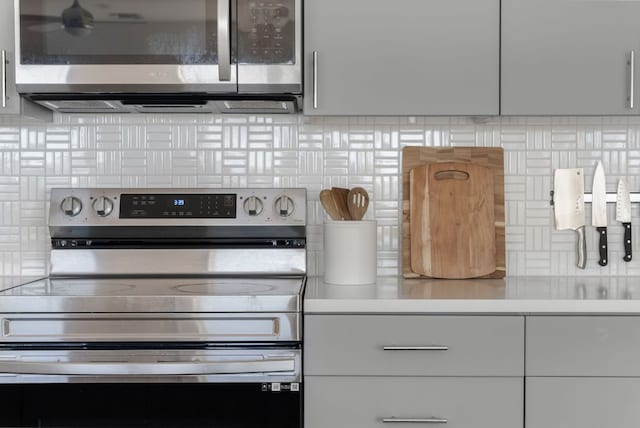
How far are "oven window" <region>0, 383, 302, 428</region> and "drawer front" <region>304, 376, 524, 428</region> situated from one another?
8 centimetres

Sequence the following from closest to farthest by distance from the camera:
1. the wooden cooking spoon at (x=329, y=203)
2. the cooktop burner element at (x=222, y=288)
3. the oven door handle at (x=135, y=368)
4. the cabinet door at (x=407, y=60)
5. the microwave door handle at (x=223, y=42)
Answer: the oven door handle at (x=135, y=368), the cooktop burner element at (x=222, y=288), the microwave door handle at (x=223, y=42), the cabinet door at (x=407, y=60), the wooden cooking spoon at (x=329, y=203)

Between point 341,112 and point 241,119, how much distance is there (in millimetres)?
470

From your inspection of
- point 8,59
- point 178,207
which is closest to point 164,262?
point 178,207

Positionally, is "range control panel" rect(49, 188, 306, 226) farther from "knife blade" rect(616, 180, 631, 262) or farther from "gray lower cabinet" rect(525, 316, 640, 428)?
"knife blade" rect(616, 180, 631, 262)

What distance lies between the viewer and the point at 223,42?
6.85ft

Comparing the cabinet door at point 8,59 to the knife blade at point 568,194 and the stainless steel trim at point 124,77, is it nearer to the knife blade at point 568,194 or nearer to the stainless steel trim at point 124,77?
the stainless steel trim at point 124,77

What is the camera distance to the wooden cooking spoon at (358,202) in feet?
7.59

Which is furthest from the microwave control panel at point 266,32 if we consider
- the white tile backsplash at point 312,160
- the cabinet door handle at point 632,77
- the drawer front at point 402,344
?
the cabinet door handle at point 632,77

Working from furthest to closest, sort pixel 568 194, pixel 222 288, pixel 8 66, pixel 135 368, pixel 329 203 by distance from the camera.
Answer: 1. pixel 568 194
2. pixel 329 203
3. pixel 8 66
4. pixel 222 288
5. pixel 135 368

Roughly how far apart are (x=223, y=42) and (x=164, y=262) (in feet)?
2.57

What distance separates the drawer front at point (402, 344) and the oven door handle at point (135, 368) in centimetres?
20

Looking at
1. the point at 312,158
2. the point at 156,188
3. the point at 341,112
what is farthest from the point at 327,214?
the point at 156,188

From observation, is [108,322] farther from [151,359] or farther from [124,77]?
[124,77]

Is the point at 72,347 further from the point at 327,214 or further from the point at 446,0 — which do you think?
the point at 446,0
